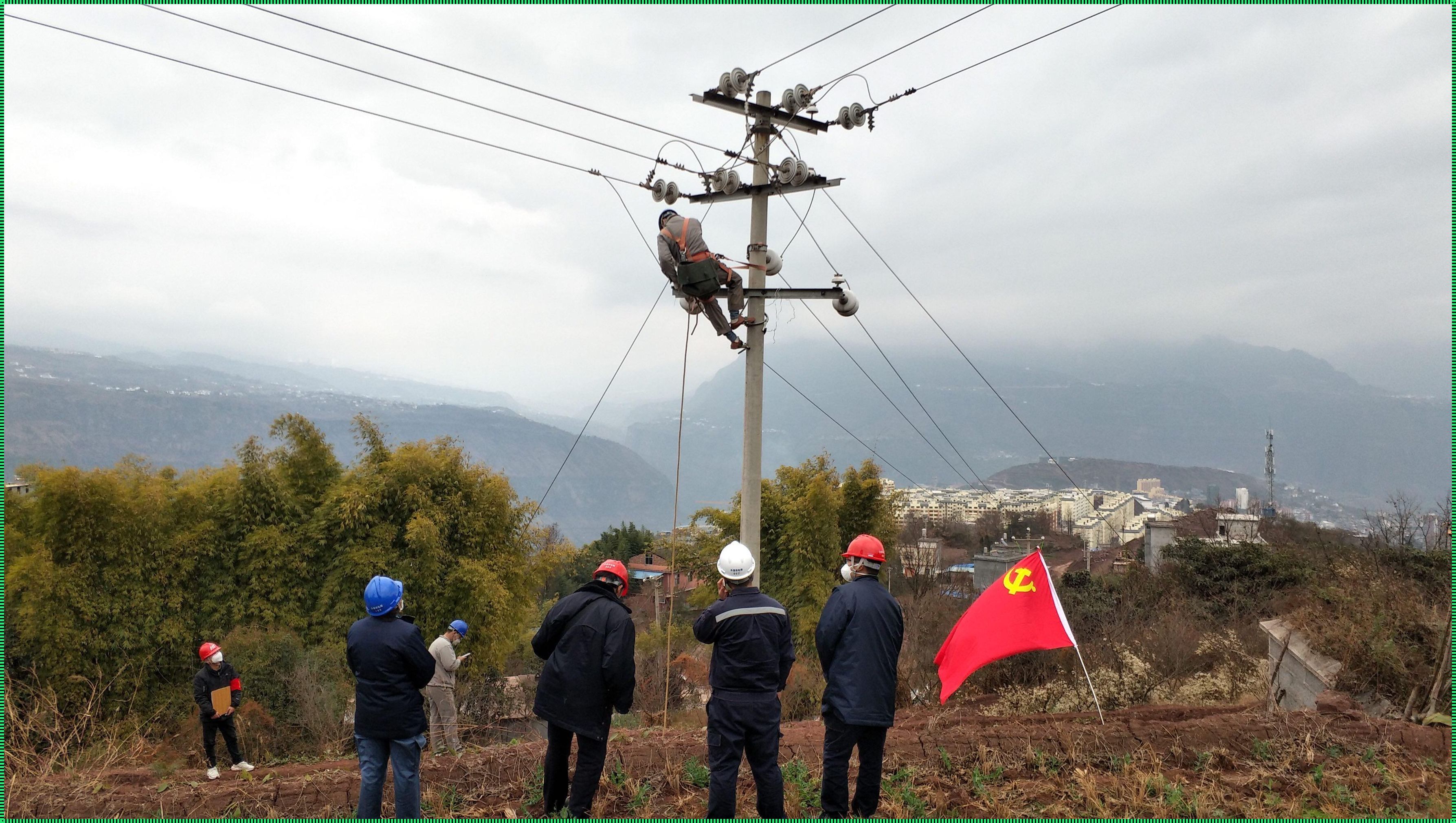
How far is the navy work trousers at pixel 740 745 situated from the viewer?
5.21 m

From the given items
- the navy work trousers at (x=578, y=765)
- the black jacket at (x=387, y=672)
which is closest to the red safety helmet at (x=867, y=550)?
the navy work trousers at (x=578, y=765)

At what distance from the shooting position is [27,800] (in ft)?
19.9

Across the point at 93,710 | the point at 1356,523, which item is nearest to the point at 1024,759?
the point at 93,710

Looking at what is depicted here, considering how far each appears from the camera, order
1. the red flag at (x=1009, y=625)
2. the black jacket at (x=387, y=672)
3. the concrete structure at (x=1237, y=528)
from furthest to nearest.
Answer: the concrete structure at (x=1237, y=528) < the red flag at (x=1009, y=625) < the black jacket at (x=387, y=672)

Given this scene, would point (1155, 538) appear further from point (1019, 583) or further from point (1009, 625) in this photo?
point (1009, 625)

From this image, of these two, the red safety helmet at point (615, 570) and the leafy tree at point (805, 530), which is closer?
the red safety helmet at point (615, 570)

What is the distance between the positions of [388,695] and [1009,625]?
497cm

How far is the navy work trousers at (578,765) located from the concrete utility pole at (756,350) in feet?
13.7

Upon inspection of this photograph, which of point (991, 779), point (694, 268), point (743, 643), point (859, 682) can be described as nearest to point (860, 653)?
point (859, 682)

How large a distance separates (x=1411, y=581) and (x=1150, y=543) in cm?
3306

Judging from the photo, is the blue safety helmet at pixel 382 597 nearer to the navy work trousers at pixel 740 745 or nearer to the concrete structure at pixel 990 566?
the navy work trousers at pixel 740 745

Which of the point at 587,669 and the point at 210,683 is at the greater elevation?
the point at 587,669

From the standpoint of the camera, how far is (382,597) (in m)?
5.25

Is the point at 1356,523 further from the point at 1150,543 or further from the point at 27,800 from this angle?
the point at 27,800
